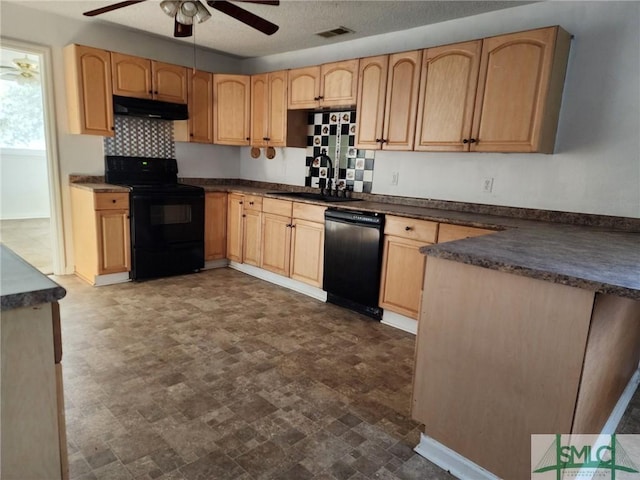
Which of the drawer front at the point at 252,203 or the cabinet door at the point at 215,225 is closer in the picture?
the drawer front at the point at 252,203

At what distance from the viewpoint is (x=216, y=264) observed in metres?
4.64

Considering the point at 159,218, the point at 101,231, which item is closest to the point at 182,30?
the point at 159,218

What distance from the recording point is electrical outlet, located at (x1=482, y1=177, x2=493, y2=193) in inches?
122

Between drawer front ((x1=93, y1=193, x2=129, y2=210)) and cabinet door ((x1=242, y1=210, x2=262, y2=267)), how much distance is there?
46.4 inches

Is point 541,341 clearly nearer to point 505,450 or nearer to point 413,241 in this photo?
point 505,450

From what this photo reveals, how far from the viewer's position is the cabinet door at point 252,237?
13.9 ft

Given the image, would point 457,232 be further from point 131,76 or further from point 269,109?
point 131,76

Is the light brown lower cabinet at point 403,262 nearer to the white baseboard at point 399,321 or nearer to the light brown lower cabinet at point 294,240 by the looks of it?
the white baseboard at point 399,321

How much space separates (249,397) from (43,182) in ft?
21.6

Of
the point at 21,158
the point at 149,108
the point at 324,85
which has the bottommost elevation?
the point at 21,158

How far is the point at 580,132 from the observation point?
2689mm

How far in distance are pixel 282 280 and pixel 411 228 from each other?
1650 mm

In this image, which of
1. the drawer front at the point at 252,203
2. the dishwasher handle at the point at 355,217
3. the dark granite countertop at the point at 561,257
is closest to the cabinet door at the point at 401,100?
the dishwasher handle at the point at 355,217

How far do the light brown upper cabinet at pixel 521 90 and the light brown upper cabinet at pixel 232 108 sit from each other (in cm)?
259
